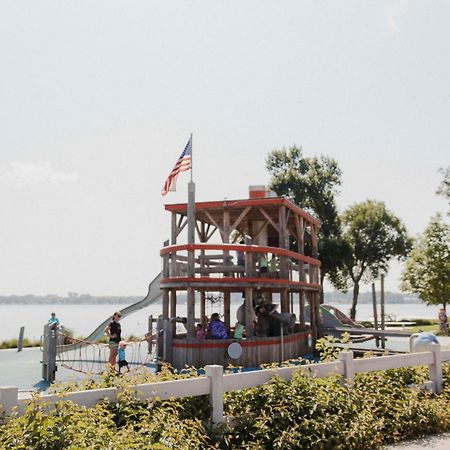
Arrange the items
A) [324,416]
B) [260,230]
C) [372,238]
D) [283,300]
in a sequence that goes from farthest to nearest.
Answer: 1. [372,238]
2. [260,230]
3. [283,300]
4. [324,416]

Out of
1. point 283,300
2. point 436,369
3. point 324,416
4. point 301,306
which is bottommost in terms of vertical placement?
point 324,416

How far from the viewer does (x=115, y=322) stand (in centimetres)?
1380

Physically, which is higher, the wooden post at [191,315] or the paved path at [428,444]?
the wooden post at [191,315]

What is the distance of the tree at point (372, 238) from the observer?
167 feet

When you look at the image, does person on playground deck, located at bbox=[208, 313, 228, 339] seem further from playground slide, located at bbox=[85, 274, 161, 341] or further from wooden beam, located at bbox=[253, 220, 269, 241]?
wooden beam, located at bbox=[253, 220, 269, 241]

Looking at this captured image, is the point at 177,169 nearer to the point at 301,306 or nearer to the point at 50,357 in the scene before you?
the point at 50,357

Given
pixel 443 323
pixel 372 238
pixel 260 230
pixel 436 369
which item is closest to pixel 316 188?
pixel 372 238

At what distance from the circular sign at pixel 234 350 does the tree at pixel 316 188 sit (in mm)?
31507

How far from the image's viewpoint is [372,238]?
168 ft

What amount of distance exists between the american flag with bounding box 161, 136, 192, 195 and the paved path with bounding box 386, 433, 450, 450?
471 inches

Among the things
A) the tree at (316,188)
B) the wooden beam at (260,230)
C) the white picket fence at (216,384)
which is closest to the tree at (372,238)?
the tree at (316,188)

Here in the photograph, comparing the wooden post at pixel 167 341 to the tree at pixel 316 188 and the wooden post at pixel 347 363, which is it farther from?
the tree at pixel 316 188

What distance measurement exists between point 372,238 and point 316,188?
956 centimetres

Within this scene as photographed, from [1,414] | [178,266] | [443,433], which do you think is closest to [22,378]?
[178,266]
